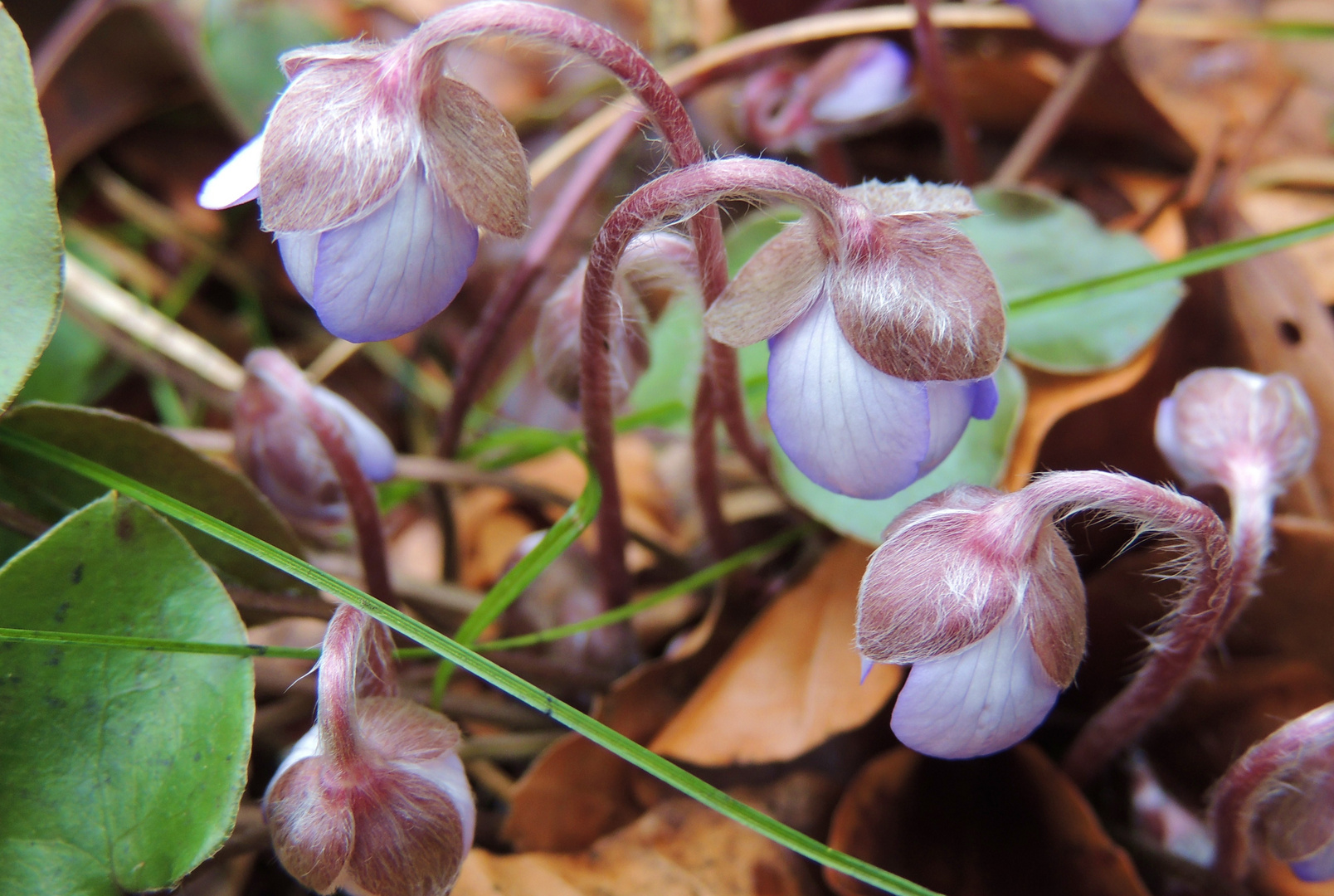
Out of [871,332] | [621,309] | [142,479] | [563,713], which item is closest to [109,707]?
[142,479]

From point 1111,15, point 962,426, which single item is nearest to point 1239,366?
point 1111,15

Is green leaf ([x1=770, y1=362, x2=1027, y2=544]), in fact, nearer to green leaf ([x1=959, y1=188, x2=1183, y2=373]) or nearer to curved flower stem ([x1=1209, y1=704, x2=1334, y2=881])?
green leaf ([x1=959, y1=188, x2=1183, y2=373])

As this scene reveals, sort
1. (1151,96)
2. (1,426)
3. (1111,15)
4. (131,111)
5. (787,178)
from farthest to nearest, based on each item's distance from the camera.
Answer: (131,111) → (1151,96) → (1111,15) → (1,426) → (787,178)

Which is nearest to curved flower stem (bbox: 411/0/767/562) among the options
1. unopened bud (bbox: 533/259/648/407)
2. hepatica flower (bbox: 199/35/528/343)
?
hepatica flower (bbox: 199/35/528/343)

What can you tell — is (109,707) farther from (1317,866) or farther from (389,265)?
(1317,866)

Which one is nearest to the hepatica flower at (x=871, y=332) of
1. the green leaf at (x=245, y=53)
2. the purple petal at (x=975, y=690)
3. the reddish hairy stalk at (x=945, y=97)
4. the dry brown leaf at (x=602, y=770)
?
the purple petal at (x=975, y=690)

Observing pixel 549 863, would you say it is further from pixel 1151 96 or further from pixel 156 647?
pixel 1151 96

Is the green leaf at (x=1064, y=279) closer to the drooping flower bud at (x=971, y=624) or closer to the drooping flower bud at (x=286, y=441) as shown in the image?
the drooping flower bud at (x=971, y=624)

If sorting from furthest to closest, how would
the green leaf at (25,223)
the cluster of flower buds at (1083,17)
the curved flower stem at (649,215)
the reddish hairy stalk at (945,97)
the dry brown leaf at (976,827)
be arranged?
the reddish hairy stalk at (945,97), the cluster of flower buds at (1083,17), the dry brown leaf at (976,827), the green leaf at (25,223), the curved flower stem at (649,215)
